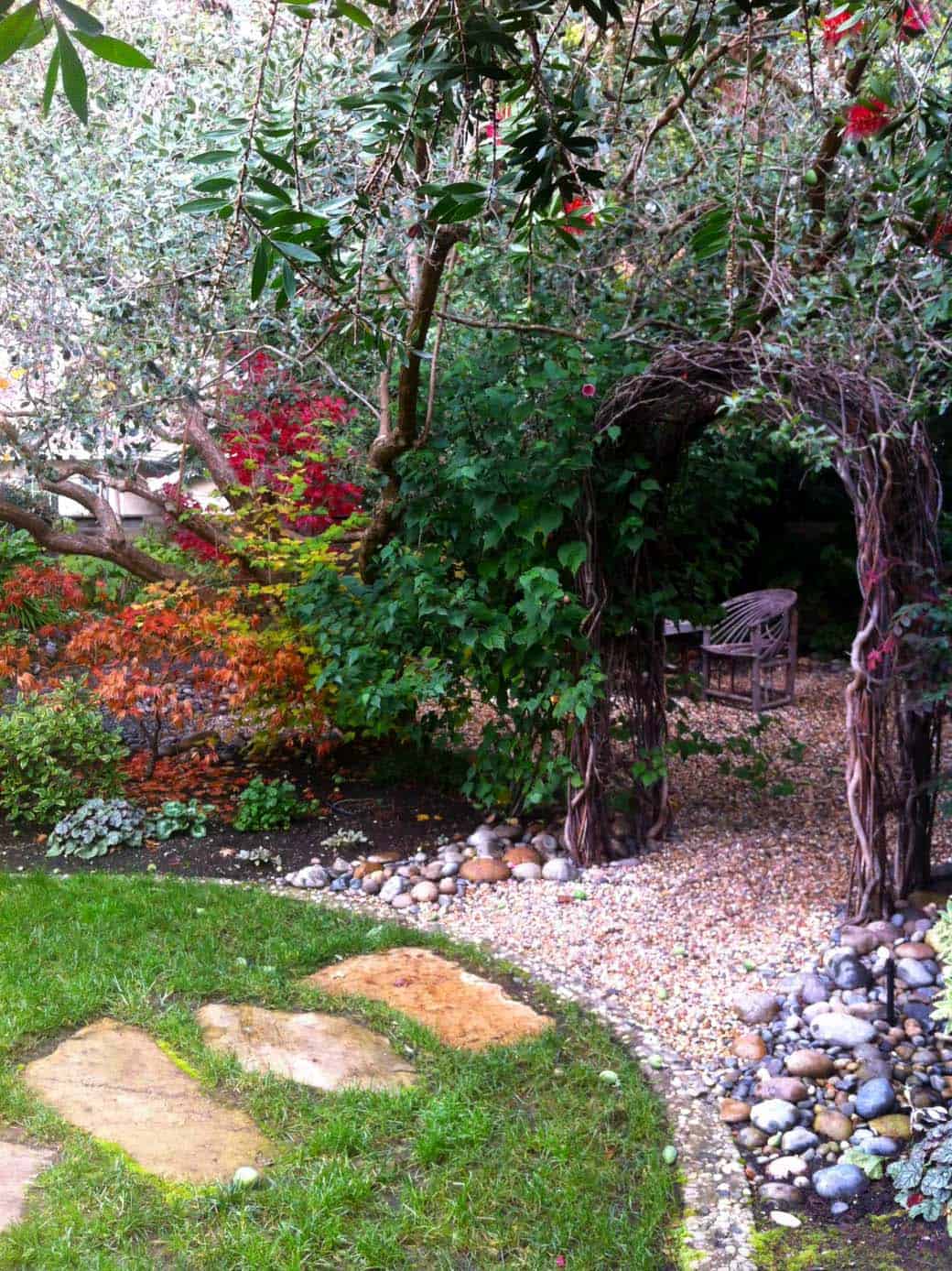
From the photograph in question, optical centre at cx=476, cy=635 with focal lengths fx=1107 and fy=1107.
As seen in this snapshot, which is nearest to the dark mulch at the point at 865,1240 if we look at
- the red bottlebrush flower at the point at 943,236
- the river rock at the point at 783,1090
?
the river rock at the point at 783,1090

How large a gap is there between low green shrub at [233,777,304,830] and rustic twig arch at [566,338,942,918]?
2009mm

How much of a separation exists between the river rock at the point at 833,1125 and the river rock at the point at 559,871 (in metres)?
1.72

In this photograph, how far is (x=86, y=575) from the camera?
28.5 ft

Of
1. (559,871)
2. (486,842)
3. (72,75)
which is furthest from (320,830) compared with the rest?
(72,75)

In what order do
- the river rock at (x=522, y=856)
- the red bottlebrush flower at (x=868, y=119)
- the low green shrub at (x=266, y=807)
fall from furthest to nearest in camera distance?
the low green shrub at (x=266, y=807), the river rock at (x=522, y=856), the red bottlebrush flower at (x=868, y=119)

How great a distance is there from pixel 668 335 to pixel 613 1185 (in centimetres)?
291

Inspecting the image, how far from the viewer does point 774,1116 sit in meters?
2.80

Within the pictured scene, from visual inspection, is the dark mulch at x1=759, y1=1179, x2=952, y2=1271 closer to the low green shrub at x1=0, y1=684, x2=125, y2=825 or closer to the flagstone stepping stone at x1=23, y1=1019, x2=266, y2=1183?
the flagstone stepping stone at x1=23, y1=1019, x2=266, y2=1183

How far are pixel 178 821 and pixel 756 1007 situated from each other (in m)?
2.75

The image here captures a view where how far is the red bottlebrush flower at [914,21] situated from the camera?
3166 mm

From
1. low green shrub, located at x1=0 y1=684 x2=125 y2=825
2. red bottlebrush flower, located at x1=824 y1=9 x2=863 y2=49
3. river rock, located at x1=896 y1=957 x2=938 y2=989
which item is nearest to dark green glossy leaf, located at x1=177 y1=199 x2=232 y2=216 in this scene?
red bottlebrush flower, located at x1=824 y1=9 x2=863 y2=49

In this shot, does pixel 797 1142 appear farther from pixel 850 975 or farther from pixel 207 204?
pixel 207 204

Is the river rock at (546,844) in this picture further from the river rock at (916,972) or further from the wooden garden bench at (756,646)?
the wooden garden bench at (756,646)

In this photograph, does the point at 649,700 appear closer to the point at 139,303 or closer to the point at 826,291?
the point at 826,291
